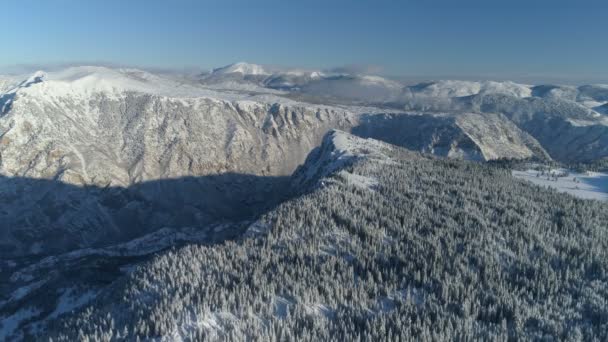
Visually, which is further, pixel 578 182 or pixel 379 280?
pixel 578 182

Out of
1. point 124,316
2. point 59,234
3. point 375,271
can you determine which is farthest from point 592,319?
point 59,234

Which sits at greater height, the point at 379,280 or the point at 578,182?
the point at 578,182

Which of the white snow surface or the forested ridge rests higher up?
the white snow surface

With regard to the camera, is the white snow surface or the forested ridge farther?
the white snow surface

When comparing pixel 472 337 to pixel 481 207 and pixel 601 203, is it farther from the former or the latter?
pixel 601 203
